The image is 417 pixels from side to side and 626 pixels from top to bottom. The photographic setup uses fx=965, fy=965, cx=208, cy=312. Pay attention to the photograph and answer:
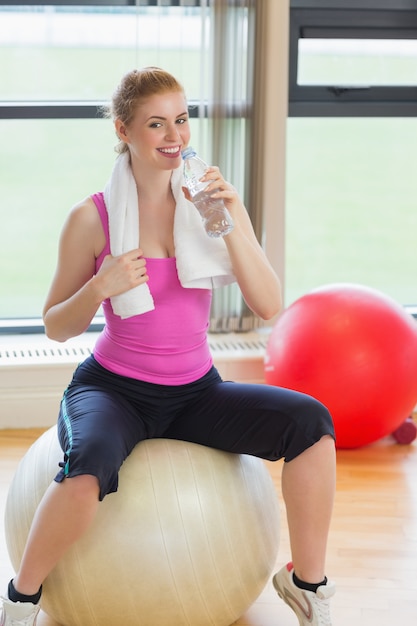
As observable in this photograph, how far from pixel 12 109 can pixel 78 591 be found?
2.09 metres

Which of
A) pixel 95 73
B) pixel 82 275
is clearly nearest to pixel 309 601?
pixel 82 275

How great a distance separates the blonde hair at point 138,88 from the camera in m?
1.97

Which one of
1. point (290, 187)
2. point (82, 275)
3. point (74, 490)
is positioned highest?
point (82, 275)

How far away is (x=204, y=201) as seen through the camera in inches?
77.6

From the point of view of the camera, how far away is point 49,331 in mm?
2105

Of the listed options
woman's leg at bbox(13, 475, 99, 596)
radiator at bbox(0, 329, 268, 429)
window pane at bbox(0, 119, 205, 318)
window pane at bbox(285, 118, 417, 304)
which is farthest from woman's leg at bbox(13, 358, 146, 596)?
window pane at bbox(285, 118, 417, 304)

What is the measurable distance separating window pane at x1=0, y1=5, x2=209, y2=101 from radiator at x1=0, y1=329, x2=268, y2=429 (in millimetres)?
942

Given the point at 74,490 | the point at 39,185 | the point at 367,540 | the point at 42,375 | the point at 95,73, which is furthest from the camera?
the point at 39,185

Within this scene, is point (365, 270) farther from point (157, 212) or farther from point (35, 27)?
point (157, 212)

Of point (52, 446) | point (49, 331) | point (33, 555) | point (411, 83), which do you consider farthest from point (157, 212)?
point (411, 83)

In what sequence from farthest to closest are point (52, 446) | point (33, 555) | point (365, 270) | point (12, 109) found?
point (365, 270) < point (12, 109) < point (52, 446) < point (33, 555)

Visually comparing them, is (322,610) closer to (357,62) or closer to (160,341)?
(160,341)

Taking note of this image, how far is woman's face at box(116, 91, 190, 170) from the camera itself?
1963 mm

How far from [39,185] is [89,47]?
994mm
